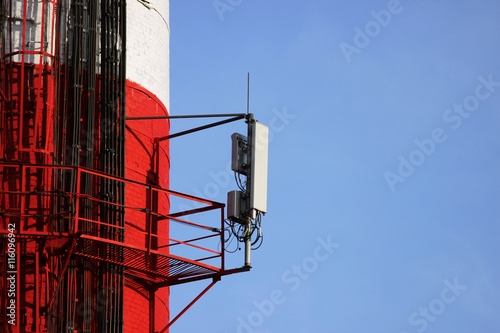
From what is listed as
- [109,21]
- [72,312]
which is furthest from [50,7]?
[72,312]

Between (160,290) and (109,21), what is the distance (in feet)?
23.8

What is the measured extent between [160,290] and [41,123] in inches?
216

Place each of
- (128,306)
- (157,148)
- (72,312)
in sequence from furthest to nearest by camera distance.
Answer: (157,148) → (128,306) → (72,312)

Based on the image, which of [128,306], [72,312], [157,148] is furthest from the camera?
[157,148]

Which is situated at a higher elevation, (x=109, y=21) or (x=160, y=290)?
(x=109, y=21)

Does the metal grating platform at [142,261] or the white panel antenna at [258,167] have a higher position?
the white panel antenna at [258,167]

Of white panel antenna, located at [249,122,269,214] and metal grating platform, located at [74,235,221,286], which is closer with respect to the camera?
metal grating platform, located at [74,235,221,286]

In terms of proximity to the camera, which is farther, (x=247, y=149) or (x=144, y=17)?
(x=144, y=17)

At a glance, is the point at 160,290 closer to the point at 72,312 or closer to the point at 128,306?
the point at 128,306

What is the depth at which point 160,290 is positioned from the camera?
29.3 meters

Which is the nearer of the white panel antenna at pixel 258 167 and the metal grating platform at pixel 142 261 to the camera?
the metal grating platform at pixel 142 261

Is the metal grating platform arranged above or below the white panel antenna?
below

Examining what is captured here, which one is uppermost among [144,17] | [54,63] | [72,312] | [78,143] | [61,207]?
[144,17]

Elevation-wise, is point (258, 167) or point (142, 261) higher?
point (258, 167)
